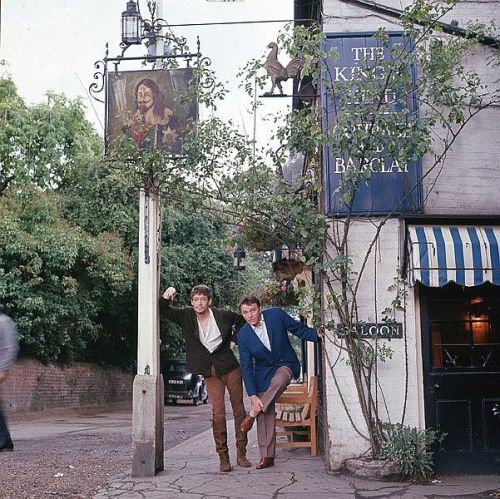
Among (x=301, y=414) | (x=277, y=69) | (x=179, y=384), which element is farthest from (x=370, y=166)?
(x=179, y=384)

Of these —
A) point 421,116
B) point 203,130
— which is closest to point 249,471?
point 203,130

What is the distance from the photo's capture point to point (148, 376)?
802cm

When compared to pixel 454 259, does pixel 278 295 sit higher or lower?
lower

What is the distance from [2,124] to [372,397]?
65.5ft

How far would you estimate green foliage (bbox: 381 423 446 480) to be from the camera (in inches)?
303

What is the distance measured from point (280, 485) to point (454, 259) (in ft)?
9.45

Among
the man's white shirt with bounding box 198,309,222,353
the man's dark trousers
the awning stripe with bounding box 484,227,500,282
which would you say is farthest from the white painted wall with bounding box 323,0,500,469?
the man's dark trousers

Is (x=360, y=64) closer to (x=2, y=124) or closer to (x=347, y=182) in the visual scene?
(x=347, y=182)

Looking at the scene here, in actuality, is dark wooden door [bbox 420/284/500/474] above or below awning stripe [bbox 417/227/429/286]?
below

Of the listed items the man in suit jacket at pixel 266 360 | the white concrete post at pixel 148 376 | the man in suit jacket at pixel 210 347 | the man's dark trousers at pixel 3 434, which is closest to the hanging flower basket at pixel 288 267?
the man in suit jacket at pixel 266 360

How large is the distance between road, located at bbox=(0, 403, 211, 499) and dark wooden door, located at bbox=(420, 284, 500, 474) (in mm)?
3631

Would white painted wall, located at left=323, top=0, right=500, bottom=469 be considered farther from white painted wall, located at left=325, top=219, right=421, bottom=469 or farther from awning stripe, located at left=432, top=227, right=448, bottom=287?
awning stripe, located at left=432, top=227, right=448, bottom=287

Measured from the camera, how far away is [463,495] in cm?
704

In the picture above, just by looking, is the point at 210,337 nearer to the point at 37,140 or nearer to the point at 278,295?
the point at 278,295
